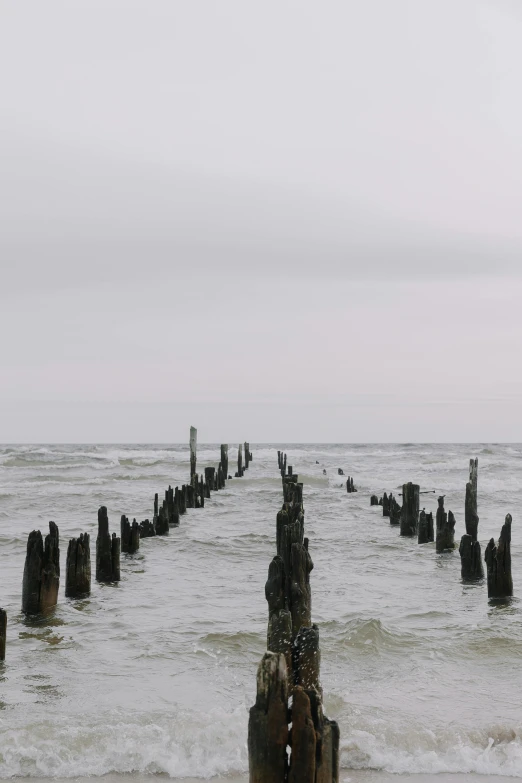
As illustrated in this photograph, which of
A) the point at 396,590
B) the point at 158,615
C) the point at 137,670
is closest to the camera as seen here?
the point at 137,670

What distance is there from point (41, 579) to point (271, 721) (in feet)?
24.5

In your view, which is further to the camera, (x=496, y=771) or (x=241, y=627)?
(x=241, y=627)

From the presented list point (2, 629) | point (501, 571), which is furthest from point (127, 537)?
point (2, 629)

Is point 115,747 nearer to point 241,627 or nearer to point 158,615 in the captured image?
point 241,627

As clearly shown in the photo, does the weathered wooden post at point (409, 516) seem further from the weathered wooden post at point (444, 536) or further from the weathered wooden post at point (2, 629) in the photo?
the weathered wooden post at point (2, 629)

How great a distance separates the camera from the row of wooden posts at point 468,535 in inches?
493

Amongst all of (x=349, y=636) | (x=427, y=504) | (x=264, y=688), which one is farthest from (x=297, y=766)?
(x=427, y=504)

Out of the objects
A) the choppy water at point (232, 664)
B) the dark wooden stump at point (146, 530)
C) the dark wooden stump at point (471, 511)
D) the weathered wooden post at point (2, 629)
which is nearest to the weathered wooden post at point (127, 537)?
the choppy water at point (232, 664)

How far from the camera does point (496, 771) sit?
6.39 m

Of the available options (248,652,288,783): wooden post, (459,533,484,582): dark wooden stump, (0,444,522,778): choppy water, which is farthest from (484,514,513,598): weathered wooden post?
(248,652,288,783): wooden post

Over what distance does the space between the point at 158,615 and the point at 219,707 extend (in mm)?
4040

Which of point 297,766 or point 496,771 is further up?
point 297,766

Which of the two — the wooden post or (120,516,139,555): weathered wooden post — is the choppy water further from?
the wooden post

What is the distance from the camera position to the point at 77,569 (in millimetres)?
12391
